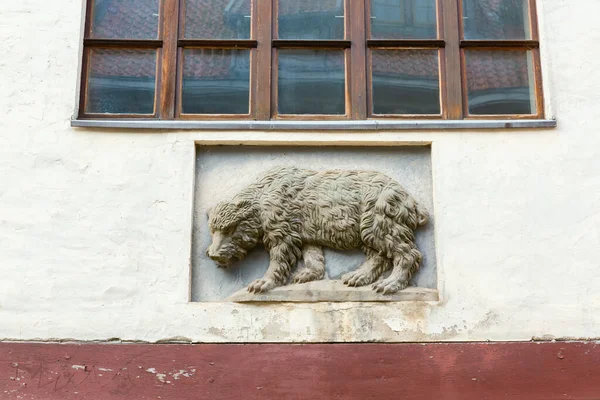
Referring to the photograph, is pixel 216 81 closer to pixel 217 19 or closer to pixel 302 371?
pixel 217 19

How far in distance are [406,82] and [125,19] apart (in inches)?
83.5

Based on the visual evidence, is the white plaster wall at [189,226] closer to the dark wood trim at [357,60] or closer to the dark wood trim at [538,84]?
the dark wood trim at [538,84]

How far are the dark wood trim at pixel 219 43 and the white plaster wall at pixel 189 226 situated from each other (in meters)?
0.74

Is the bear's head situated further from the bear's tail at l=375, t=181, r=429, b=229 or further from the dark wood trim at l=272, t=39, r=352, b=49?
the dark wood trim at l=272, t=39, r=352, b=49

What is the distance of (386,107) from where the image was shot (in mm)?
5734

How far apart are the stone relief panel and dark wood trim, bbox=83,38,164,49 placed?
2.94 ft

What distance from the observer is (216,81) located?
5.79 m

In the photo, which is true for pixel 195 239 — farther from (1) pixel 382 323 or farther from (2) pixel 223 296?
(1) pixel 382 323

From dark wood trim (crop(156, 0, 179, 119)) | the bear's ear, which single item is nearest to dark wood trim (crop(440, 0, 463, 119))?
the bear's ear

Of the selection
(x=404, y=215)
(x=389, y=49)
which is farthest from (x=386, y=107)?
(x=404, y=215)

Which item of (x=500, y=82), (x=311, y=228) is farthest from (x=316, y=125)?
(x=500, y=82)

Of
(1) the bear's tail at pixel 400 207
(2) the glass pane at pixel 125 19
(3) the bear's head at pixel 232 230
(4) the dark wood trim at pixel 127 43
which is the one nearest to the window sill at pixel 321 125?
(1) the bear's tail at pixel 400 207

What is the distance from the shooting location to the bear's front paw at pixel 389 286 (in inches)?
206

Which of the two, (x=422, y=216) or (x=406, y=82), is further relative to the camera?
(x=406, y=82)
